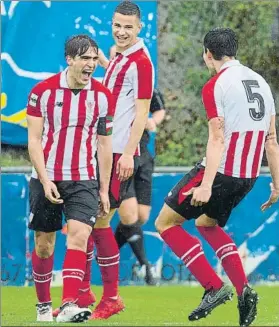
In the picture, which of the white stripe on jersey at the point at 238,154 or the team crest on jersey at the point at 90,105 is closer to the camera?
Result: the white stripe on jersey at the point at 238,154

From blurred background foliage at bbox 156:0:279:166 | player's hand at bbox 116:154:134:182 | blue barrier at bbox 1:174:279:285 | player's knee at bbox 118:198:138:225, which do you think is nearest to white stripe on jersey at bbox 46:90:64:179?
player's hand at bbox 116:154:134:182

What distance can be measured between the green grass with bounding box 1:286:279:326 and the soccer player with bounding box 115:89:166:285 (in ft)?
0.94

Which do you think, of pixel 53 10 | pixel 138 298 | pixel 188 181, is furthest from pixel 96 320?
pixel 53 10

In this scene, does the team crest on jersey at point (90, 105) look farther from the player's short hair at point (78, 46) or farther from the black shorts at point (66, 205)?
the black shorts at point (66, 205)

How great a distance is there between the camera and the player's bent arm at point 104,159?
25.6 ft

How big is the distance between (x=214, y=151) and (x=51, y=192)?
2.98 ft

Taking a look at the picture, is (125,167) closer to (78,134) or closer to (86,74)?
(78,134)

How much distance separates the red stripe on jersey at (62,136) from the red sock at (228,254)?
2.81 ft

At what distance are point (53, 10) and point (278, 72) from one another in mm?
2034

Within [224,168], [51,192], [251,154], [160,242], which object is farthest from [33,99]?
[160,242]

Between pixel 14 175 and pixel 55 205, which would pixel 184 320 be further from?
pixel 14 175

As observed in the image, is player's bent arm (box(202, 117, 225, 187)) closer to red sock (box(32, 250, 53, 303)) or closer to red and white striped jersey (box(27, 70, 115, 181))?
red and white striped jersey (box(27, 70, 115, 181))

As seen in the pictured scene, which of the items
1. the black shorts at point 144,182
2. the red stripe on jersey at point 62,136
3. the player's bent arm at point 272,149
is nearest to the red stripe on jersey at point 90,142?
the red stripe on jersey at point 62,136

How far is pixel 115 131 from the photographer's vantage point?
8383 mm
